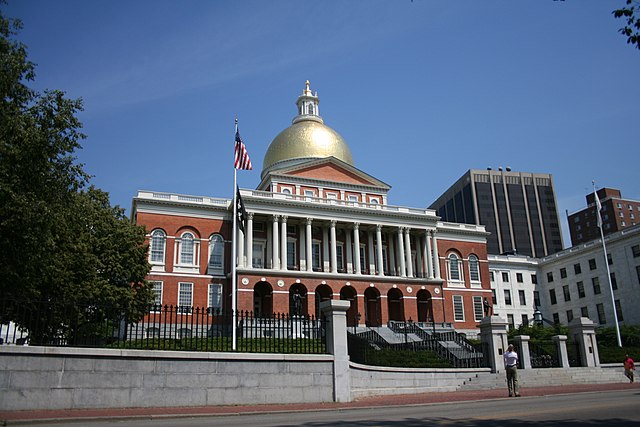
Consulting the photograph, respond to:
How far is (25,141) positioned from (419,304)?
50585 mm

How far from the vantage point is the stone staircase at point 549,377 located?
90.8 ft

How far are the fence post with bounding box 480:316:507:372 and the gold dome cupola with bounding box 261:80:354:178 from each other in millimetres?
41577

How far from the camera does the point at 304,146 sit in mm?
69438

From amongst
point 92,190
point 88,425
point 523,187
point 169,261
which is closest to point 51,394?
point 88,425

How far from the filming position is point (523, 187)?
527ft

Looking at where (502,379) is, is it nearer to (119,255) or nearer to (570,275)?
(119,255)

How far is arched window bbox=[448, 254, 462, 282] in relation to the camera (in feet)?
218

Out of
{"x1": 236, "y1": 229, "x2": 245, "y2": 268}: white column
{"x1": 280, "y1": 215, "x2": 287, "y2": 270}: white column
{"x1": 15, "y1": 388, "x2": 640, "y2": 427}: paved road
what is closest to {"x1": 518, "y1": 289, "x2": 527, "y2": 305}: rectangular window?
{"x1": 280, "y1": 215, "x2": 287, "y2": 270}: white column

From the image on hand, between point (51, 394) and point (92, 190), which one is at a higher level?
point (92, 190)

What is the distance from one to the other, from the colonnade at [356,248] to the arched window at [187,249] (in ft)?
14.9

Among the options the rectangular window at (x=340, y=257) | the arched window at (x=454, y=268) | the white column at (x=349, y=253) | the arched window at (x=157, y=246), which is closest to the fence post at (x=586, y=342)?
the white column at (x=349, y=253)

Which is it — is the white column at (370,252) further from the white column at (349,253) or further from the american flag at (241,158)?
the american flag at (241,158)

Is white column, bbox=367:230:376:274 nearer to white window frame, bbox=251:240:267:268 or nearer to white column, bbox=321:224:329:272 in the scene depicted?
white column, bbox=321:224:329:272

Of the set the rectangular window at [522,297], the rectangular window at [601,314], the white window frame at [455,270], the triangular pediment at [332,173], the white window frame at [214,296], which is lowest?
the rectangular window at [601,314]
